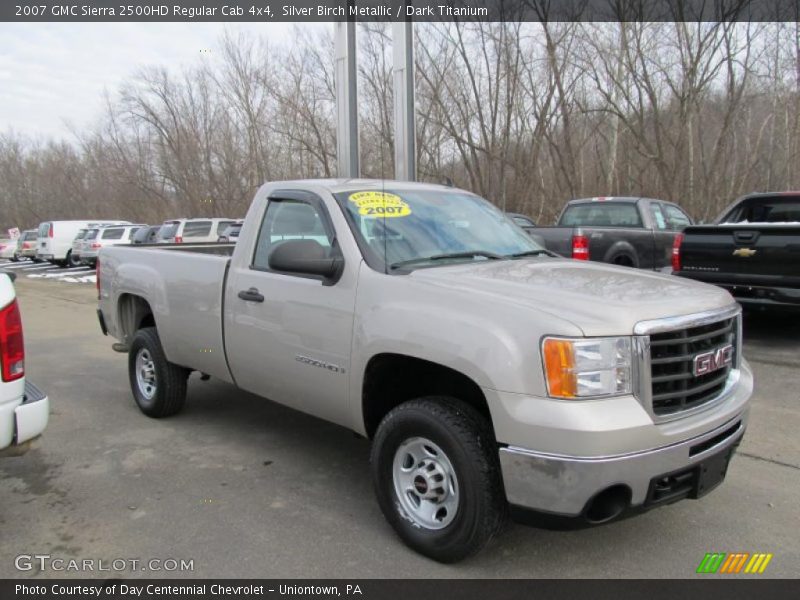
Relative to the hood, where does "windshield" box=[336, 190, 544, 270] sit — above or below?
above

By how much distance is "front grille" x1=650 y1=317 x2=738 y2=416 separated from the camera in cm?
279

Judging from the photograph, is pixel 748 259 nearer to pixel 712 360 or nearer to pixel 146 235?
pixel 712 360

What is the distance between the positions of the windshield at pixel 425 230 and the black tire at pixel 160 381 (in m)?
2.43

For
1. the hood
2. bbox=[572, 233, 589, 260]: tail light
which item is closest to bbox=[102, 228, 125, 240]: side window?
bbox=[572, 233, 589, 260]: tail light

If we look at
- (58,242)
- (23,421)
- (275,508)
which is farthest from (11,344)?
(58,242)

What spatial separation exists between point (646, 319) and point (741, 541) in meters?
1.48

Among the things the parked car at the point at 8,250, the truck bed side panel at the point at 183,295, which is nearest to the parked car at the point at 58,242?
the parked car at the point at 8,250

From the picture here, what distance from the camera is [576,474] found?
2.56 meters

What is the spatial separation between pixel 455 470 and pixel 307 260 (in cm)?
138

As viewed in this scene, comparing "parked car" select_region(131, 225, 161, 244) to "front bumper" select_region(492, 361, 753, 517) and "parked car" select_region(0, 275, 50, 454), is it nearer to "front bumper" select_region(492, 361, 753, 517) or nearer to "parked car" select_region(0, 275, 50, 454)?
"parked car" select_region(0, 275, 50, 454)

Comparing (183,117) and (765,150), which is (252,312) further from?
(183,117)

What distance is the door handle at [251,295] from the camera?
4082 mm

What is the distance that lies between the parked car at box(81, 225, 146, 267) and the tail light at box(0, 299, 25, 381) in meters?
23.6

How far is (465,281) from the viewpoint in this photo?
3.17m
